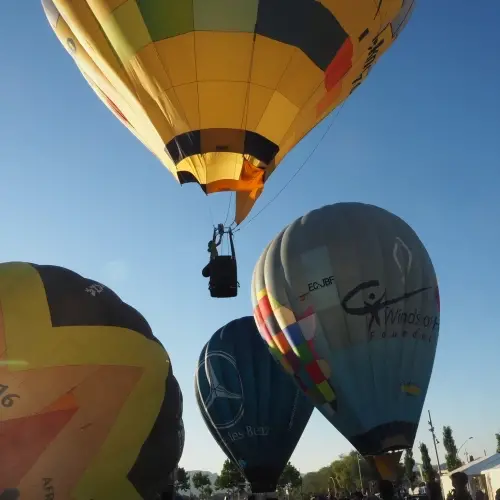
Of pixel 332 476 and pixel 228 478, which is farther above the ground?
pixel 332 476

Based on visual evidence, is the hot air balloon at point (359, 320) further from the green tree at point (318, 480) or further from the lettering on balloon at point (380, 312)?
the green tree at point (318, 480)

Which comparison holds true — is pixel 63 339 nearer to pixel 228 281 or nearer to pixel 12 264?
pixel 12 264

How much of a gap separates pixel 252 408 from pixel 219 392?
1.00 m

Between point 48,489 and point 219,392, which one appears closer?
point 48,489

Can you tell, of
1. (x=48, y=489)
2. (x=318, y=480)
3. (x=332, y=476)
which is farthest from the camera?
(x=318, y=480)

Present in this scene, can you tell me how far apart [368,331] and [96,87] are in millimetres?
6719

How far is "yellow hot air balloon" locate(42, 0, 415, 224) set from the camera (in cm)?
754

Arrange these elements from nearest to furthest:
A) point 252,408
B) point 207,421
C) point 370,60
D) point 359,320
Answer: point 370,60 < point 359,320 < point 252,408 < point 207,421

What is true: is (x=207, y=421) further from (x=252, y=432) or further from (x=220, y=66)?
(x=220, y=66)

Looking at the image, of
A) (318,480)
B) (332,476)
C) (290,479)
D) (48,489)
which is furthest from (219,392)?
(318,480)

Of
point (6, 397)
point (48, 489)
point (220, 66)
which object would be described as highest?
point (220, 66)

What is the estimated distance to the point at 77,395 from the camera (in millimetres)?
3975

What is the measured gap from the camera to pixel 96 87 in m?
9.38

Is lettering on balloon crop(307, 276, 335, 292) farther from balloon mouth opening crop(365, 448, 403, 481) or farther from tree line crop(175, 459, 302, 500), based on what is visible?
tree line crop(175, 459, 302, 500)
